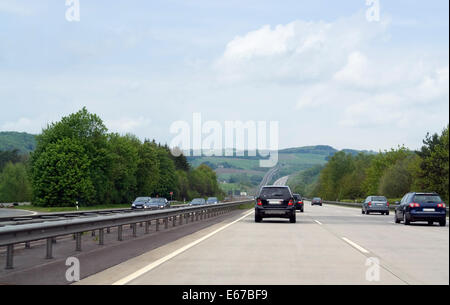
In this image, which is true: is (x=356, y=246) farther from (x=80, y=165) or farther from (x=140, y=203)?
(x=80, y=165)

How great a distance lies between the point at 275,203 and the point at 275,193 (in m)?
0.48

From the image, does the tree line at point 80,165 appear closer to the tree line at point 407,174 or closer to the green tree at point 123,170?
the green tree at point 123,170

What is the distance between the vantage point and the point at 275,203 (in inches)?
1122

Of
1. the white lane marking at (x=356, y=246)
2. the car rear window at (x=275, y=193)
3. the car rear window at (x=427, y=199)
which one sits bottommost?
the white lane marking at (x=356, y=246)

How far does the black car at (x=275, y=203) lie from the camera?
28438 mm

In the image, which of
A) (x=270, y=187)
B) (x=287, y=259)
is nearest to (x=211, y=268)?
(x=287, y=259)

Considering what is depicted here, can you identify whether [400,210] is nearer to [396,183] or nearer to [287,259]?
[287,259]

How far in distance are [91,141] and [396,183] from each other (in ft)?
197

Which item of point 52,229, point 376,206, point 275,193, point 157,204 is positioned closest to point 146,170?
point 157,204

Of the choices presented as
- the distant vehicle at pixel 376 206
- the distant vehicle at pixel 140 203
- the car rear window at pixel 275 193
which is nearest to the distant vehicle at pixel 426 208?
the car rear window at pixel 275 193

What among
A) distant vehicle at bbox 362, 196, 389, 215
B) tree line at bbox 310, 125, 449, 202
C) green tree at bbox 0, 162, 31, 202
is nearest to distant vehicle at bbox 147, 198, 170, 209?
distant vehicle at bbox 362, 196, 389, 215
